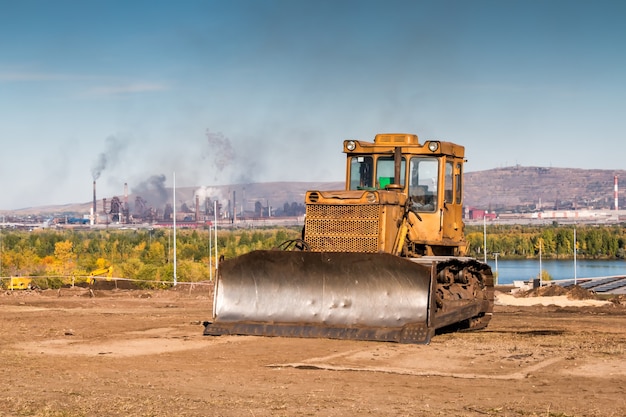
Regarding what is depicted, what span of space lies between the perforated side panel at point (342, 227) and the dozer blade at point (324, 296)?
659 mm

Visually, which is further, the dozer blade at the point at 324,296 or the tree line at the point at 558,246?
the tree line at the point at 558,246

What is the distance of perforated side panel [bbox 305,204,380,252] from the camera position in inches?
839

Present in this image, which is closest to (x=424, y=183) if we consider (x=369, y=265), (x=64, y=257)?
(x=369, y=265)

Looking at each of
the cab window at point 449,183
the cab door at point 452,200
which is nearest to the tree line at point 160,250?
the cab door at point 452,200

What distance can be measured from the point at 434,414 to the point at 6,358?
8.93 m

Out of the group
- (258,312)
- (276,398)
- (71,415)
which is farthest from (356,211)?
(71,415)

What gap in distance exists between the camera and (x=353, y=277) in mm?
20828

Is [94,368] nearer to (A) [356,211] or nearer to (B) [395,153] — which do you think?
(A) [356,211]

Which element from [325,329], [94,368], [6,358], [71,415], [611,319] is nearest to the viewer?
[71,415]

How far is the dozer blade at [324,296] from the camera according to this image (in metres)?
20.2

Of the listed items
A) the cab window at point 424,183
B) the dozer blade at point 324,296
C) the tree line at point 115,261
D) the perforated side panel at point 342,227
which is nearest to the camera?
the dozer blade at point 324,296

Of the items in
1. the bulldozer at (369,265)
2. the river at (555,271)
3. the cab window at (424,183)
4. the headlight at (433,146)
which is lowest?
the river at (555,271)

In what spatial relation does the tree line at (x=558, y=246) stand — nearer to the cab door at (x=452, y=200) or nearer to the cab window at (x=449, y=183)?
the cab door at (x=452, y=200)

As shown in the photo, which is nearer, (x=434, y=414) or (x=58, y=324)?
(x=434, y=414)
